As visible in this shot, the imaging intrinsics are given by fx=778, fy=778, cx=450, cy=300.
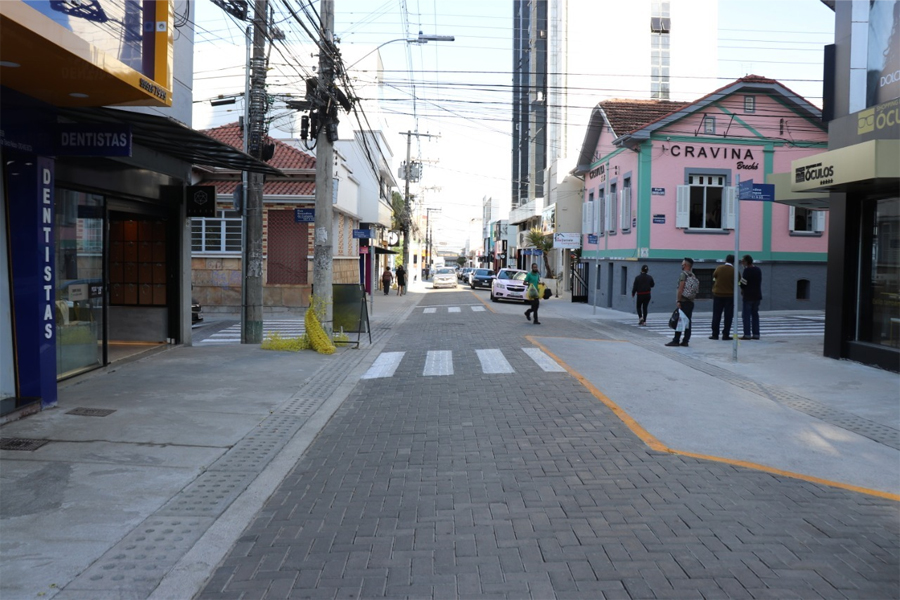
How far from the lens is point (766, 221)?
94.2ft

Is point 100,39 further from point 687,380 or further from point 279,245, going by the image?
point 279,245

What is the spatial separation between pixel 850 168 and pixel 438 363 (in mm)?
7355

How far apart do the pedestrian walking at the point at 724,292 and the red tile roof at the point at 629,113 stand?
555 inches

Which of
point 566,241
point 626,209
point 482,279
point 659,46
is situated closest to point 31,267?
point 626,209

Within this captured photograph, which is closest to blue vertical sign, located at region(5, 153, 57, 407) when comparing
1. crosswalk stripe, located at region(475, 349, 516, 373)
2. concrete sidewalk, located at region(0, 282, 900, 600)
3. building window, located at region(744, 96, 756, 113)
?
concrete sidewalk, located at region(0, 282, 900, 600)

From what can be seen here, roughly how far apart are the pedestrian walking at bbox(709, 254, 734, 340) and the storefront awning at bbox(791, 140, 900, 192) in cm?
306

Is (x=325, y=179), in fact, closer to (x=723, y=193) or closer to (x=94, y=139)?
(x=94, y=139)

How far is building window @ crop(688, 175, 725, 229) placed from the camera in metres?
28.6

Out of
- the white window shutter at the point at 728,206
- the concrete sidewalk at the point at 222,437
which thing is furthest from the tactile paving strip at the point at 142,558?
the white window shutter at the point at 728,206

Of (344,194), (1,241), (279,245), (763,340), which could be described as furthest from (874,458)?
(344,194)

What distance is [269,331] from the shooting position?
821 inches

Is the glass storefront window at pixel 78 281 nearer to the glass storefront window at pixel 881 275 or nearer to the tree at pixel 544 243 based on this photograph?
the glass storefront window at pixel 881 275

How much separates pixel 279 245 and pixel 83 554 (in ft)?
73.9

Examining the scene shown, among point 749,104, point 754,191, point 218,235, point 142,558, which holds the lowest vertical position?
point 142,558
